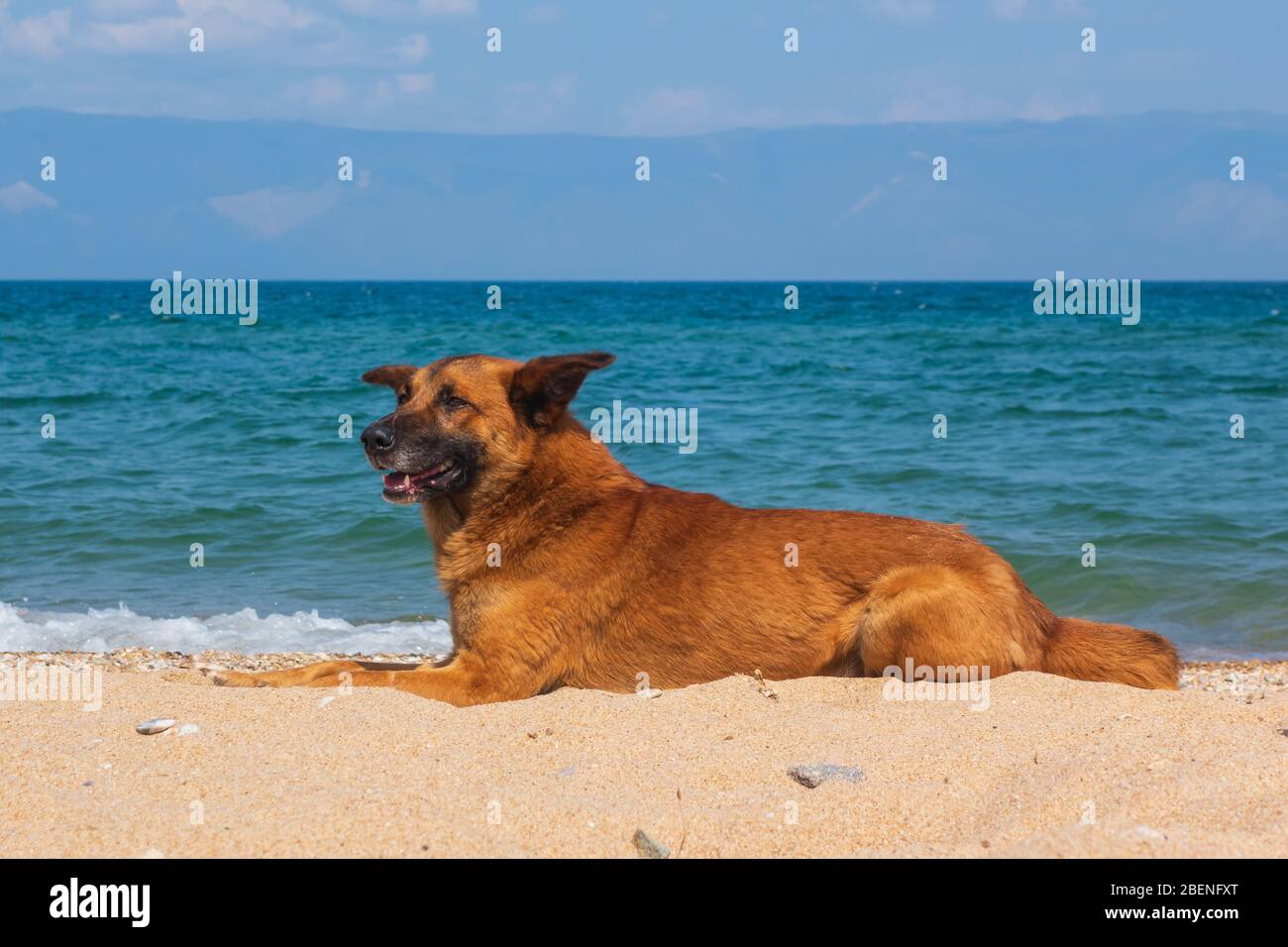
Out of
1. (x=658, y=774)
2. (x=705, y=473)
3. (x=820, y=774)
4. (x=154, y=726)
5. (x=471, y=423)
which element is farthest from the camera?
(x=705, y=473)

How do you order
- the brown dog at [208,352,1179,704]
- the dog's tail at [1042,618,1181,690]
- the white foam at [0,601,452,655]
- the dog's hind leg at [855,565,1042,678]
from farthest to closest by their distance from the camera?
the white foam at [0,601,452,655], the dog's tail at [1042,618,1181,690], the brown dog at [208,352,1179,704], the dog's hind leg at [855,565,1042,678]

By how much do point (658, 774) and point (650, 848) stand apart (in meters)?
0.83

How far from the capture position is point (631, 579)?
633cm

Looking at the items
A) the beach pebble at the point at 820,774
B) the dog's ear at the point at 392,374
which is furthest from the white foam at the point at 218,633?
the beach pebble at the point at 820,774

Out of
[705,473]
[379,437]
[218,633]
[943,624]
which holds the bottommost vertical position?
[218,633]

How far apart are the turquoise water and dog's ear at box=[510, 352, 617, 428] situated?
3366 millimetres

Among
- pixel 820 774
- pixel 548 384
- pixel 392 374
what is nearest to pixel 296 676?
pixel 392 374

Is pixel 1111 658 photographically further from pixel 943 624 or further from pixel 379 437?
pixel 379 437

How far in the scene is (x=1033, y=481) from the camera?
14203 mm

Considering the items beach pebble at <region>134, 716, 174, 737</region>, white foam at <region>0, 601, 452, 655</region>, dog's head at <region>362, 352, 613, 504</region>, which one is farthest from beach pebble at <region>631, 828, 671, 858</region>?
white foam at <region>0, 601, 452, 655</region>

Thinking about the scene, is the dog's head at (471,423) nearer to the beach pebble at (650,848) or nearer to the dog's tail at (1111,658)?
the dog's tail at (1111,658)

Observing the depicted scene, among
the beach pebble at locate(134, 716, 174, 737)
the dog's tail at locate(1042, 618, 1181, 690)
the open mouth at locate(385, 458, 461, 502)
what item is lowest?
the beach pebble at locate(134, 716, 174, 737)

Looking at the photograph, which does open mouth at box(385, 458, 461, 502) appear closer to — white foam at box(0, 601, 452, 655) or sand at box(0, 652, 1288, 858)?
sand at box(0, 652, 1288, 858)

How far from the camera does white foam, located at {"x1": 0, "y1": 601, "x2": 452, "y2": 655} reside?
9250mm
